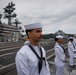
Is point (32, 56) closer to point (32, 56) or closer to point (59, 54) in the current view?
point (32, 56)

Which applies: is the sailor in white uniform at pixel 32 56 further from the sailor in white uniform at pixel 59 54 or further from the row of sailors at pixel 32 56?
the sailor in white uniform at pixel 59 54

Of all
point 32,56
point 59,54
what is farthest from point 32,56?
point 59,54

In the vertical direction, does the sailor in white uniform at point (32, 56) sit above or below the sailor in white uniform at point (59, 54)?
above

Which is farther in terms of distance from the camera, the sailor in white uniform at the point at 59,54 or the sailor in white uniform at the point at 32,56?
the sailor in white uniform at the point at 59,54

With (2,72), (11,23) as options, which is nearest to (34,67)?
(2,72)

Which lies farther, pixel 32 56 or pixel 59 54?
pixel 59 54

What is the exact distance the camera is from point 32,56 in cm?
281

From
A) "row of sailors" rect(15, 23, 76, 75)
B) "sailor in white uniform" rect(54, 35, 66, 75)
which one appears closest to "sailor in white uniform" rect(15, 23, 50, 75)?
"row of sailors" rect(15, 23, 76, 75)

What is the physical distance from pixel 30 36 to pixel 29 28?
130 millimetres

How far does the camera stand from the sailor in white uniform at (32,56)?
2764 mm

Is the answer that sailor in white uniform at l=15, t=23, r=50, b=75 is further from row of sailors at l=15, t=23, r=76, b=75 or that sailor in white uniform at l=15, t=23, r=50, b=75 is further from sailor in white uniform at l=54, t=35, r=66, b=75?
sailor in white uniform at l=54, t=35, r=66, b=75

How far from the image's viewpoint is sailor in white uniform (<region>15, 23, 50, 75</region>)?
2.76 meters

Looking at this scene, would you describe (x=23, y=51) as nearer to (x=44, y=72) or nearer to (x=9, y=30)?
(x=44, y=72)

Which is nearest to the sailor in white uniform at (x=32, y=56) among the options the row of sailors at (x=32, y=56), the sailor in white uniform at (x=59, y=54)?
the row of sailors at (x=32, y=56)
